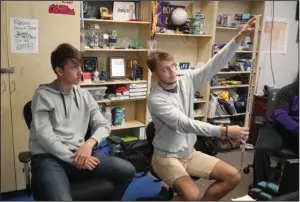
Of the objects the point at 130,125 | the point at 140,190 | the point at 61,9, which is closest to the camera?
the point at 61,9

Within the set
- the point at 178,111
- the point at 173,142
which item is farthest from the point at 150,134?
the point at 178,111

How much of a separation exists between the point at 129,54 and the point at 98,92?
0.57 meters

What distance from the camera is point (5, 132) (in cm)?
210

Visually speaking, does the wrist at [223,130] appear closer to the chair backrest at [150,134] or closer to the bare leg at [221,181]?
the bare leg at [221,181]

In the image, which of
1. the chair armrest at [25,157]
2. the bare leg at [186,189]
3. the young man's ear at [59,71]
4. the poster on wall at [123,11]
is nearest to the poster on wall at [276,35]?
the poster on wall at [123,11]

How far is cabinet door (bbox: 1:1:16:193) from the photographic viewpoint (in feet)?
6.45

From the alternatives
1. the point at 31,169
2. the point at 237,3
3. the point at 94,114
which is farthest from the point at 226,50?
the point at 237,3

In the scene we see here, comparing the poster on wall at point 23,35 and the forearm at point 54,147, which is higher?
the poster on wall at point 23,35

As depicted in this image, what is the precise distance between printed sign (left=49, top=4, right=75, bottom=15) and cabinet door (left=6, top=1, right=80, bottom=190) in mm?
16

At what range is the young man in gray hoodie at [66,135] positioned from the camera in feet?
5.01

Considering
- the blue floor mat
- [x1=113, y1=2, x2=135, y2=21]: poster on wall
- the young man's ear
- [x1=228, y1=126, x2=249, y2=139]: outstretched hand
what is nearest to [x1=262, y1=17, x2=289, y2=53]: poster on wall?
[x1=113, y1=2, x2=135, y2=21]: poster on wall

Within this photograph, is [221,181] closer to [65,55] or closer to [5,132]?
[65,55]

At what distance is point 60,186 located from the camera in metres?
1.42

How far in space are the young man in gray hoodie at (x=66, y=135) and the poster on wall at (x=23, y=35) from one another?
504 millimetres
